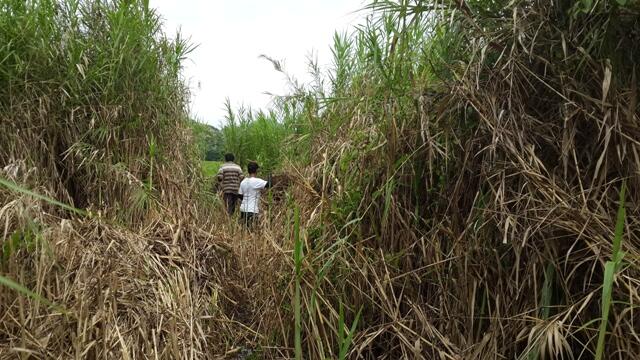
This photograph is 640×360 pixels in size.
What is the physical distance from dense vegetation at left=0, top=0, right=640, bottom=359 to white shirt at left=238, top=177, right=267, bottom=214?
2.04 m

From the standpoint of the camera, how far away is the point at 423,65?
2.71 meters

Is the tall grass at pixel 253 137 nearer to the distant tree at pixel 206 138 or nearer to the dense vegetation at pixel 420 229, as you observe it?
the distant tree at pixel 206 138

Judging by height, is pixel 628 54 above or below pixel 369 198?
above

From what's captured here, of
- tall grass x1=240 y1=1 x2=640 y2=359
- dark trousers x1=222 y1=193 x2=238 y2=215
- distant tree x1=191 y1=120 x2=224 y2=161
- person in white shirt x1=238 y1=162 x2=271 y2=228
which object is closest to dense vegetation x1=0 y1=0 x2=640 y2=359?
tall grass x1=240 y1=1 x2=640 y2=359

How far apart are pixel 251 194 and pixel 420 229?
324 centimetres

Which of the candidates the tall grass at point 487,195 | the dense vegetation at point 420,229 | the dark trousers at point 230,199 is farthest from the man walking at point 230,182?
the tall grass at point 487,195

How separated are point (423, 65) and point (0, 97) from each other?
8.43 ft

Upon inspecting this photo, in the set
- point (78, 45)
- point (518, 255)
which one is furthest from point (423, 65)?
point (78, 45)

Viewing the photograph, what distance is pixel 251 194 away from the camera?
537cm

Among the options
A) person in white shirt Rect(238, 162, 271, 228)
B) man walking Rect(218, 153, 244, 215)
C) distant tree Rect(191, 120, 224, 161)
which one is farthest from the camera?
man walking Rect(218, 153, 244, 215)

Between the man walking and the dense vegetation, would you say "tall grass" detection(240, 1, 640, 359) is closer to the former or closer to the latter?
the dense vegetation

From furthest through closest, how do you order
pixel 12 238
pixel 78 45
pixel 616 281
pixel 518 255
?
pixel 78 45
pixel 12 238
pixel 518 255
pixel 616 281

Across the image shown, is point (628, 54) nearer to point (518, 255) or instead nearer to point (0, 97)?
point (518, 255)

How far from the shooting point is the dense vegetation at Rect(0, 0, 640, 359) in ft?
6.30
